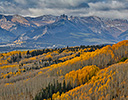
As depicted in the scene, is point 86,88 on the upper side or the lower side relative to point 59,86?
upper

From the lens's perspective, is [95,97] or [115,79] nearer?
[95,97]

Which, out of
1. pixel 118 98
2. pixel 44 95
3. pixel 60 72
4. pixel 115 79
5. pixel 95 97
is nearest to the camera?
pixel 118 98

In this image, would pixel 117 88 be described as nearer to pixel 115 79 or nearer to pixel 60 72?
pixel 115 79

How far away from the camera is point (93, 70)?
86375 millimetres

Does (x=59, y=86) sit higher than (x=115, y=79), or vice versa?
(x=115, y=79)

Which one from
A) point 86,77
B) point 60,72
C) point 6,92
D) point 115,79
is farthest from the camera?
point 60,72

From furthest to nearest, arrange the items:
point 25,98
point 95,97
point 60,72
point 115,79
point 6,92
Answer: point 60,72 < point 6,92 < point 25,98 < point 115,79 < point 95,97

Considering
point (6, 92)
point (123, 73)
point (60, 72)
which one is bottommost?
point (6, 92)

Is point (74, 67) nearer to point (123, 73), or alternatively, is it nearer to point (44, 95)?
point (44, 95)

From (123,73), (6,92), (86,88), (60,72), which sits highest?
(123,73)

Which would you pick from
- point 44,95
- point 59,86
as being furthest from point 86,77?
point 44,95

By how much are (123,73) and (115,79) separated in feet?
11.7

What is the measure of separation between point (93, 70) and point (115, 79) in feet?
97.6

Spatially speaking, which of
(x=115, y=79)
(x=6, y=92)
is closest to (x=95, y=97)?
(x=115, y=79)
